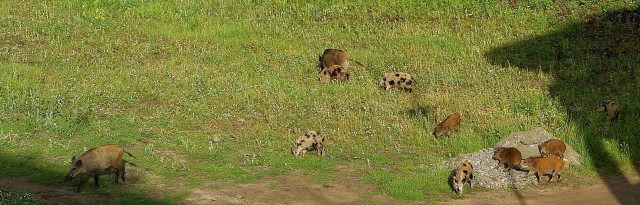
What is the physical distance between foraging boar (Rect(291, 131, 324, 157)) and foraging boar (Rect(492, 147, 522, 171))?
11.7 ft

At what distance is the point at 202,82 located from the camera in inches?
920

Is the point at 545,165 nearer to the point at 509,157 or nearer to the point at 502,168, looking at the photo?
the point at 509,157

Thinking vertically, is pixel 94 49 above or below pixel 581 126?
above

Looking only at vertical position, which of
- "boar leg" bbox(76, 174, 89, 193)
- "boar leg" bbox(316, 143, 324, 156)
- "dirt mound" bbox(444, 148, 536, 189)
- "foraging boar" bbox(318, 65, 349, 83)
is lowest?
"boar leg" bbox(76, 174, 89, 193)

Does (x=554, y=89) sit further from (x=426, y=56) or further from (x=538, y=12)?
(x=538, y=12)

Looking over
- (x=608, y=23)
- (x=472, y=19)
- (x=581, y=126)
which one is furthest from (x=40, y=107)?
(x=608, y=23)

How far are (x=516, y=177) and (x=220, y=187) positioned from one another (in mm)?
5523

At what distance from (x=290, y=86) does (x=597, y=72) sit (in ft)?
26.6

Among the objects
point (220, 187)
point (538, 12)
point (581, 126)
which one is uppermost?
point (538, 12)

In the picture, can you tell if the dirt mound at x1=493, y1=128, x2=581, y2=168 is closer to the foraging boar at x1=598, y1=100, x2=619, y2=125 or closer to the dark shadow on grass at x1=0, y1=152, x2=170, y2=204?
the foraging boar at x1=598, y1=100, x2=619, y2=125

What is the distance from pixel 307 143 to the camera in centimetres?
1828

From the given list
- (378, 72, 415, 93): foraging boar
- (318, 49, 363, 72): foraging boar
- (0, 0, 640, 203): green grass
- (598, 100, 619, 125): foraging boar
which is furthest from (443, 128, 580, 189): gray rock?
(318, 49, 363, 72): foraging boar

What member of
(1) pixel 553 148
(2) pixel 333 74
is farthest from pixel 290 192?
(2) pixel 333 74

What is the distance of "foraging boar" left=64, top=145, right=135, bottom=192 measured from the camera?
1598cm
